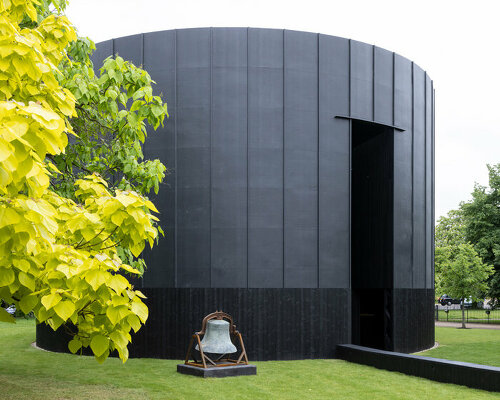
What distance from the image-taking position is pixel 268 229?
18250mm

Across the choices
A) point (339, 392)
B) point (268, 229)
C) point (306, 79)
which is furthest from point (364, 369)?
point (306, 79)

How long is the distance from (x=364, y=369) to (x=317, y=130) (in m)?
7.42

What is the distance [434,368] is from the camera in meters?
14.3

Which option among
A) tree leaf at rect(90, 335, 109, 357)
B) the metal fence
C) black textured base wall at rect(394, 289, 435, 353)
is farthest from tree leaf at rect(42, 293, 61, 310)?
the metal fence

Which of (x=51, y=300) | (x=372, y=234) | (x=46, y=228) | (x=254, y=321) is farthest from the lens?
(x=372, y=234)

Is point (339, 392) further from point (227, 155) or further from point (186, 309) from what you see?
point (227, 155)

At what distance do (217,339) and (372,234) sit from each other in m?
9.11

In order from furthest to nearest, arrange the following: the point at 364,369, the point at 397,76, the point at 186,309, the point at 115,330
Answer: the point at 397,76
the point at 186,309
the point at 364,369
the point at 115,330

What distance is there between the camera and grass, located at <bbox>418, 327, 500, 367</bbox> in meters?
19.8

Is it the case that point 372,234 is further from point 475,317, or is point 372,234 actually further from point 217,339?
point 475,317

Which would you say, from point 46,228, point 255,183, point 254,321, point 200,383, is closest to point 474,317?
point 254,321

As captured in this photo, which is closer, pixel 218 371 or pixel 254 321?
pixel 218 371

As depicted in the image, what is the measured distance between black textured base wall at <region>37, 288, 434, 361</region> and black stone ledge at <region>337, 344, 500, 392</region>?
1.07m

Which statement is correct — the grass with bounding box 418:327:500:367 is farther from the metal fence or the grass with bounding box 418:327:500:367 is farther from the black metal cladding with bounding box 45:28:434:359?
the metal fence
